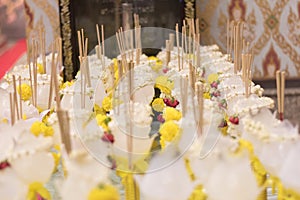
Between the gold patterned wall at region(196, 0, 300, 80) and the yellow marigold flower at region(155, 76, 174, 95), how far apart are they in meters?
2.16

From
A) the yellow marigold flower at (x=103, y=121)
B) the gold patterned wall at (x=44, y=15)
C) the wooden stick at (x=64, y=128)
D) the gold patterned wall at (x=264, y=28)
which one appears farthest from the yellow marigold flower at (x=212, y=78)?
the gold patterned wall at (x=44, y=15)

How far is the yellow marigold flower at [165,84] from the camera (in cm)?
175

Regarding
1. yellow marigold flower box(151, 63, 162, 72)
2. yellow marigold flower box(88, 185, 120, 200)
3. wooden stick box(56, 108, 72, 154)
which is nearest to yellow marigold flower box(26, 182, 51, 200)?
wooden stick box(56, 108, 72, 154)

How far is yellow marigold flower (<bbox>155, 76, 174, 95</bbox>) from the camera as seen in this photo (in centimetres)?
175

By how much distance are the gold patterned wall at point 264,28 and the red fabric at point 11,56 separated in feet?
5.40

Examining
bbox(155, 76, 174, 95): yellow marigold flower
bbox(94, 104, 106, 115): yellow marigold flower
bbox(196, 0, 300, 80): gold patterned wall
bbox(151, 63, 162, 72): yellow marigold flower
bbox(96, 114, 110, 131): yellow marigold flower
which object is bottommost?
bbox(94, 104, 106, 115): yellow marigold flower

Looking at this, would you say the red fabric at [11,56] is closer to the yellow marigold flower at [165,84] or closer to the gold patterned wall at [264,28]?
the gold patterned wall at [264,28]

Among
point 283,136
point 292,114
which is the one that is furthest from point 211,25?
point 283,136

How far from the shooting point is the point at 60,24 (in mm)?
3613

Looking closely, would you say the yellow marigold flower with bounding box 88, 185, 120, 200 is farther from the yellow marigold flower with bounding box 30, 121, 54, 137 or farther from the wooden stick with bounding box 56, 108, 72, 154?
the yellow marigold flower with bounding box 30, 121, 54, 137

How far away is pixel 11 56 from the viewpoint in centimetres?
516

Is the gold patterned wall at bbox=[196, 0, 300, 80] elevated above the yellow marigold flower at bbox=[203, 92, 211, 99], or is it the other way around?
the gold patterned wall at bbox=[196, 0, 300, 80]

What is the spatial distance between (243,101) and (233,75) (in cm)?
36

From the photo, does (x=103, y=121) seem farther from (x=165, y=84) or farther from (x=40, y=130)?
(x=165, y=84)
